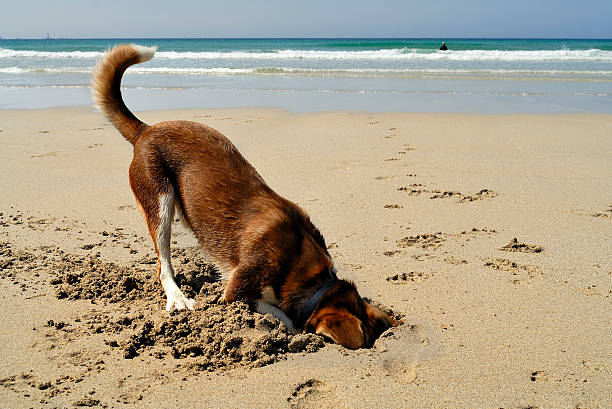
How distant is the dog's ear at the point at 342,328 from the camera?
3.07 meters

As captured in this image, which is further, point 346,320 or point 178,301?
point 178,301

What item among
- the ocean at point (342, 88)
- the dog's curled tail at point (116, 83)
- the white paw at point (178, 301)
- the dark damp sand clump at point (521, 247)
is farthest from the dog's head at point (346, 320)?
the ocean at point (342, 88)

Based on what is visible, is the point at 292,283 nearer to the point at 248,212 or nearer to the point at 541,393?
the point at 248,212

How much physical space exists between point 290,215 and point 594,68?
A: 24.0 m

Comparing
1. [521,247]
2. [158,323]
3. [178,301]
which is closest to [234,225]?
[178,301]

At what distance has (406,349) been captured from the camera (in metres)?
3.27

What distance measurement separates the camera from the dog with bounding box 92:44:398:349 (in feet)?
10.6

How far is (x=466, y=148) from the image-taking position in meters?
8.44

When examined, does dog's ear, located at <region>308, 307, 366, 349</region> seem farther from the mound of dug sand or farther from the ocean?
the ocean

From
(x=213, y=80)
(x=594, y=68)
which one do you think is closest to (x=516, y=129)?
(x=213, y=80)

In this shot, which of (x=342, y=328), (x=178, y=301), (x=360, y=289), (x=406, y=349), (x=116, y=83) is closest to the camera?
(x=342, y=328)

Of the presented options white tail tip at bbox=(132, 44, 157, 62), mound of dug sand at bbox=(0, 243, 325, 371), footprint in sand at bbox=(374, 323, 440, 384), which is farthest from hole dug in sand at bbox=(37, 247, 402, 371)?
white tail tip at bbox=(132, 44, 157, 62)

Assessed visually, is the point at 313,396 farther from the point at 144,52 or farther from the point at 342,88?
the point at 342,88

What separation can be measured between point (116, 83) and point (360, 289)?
2.45m
